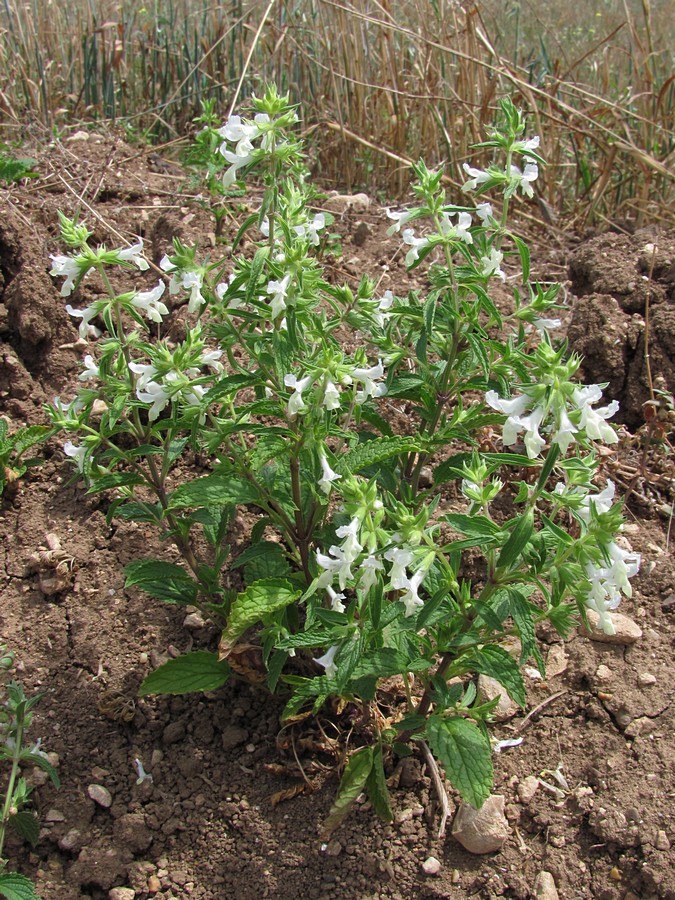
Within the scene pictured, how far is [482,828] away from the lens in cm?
221

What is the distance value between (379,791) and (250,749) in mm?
436

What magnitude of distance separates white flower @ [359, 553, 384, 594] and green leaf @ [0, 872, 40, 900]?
3.79 ft

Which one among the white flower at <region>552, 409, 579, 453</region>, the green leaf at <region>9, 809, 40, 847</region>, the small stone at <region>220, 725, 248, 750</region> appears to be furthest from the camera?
the small stone at <region>220, 725, 248, 750</region>

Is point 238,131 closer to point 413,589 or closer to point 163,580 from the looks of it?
point 413,589

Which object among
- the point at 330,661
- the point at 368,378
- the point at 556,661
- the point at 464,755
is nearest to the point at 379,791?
the point at 464,755

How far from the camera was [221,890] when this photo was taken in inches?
86.3

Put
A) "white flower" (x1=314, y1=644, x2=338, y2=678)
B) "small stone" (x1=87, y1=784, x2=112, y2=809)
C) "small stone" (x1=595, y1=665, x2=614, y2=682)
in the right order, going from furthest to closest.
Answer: "small stone" (x1=595, y1=665, x2=614, y2=682) → "small stone" (x1=87, y1=784, x2=112, y2=809) → "white flower" (x1=314, y1=644, x2=338, y2=678)

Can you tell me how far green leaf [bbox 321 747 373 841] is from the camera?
2.21 metres

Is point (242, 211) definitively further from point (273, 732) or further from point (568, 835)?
point (568, 835)

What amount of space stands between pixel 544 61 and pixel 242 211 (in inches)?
124

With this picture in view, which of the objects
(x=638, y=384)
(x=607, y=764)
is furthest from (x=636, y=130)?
(x=607, y=764)

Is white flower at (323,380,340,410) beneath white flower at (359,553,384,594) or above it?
above

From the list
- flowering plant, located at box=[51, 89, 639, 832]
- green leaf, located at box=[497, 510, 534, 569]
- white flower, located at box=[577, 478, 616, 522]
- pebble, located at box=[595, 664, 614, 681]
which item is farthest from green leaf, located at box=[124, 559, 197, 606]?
pebble, located at box=[595, 664, 614, 681]

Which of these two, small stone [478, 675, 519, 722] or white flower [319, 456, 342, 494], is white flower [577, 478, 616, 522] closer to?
white flower [319, 456, 342, 494]
